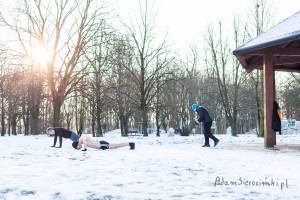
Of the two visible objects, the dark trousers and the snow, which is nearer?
the snow

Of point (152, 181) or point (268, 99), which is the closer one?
point (152, 181)

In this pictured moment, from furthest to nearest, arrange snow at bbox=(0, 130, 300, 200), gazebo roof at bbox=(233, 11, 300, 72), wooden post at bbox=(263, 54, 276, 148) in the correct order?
wooden post at bbox=(263, 54, 276, 148), gazebo roof at bbox=(233, 11, 300, 72), snow at bbox=(0, 130, 300, 200)

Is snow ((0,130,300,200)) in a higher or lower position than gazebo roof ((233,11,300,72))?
lower

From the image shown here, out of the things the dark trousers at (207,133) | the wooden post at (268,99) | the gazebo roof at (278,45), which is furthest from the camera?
the dark trousers at (207,133)

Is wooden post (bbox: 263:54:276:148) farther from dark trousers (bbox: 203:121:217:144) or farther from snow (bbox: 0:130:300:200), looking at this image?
snow (bbox: 0:130:300:200)

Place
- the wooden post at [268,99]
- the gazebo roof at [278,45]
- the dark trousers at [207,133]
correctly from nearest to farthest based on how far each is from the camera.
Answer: the gazebo roof at [278,45] → the wooden post at [268,99] → the dark trousers at [207,133]

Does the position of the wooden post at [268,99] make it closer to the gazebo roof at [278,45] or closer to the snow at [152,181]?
the gazebo roof at [278,45]

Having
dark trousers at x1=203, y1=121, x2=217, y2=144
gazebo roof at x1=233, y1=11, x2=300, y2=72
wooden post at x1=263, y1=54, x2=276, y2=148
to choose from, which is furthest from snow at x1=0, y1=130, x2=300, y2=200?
dark trousers at x1=203, y1=121, x2=217, y2=144

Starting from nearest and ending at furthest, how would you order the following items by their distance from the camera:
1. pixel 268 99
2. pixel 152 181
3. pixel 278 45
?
pixel 152 181, pixel 278 45, pixel 268 99

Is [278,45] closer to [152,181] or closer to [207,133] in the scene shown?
[207,133]

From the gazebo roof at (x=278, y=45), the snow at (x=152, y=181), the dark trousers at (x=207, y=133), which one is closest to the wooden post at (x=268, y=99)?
the gazebo roof at (x=278, y=45)

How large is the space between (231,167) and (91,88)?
19059mm

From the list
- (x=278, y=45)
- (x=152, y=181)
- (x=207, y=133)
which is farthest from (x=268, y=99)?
(x=152, y=181)

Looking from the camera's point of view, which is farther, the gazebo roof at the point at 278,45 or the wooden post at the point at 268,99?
the wooden post at the point at 268,99
